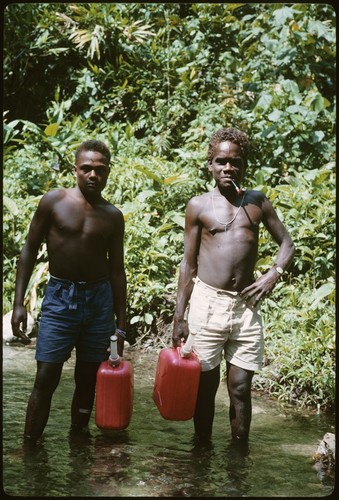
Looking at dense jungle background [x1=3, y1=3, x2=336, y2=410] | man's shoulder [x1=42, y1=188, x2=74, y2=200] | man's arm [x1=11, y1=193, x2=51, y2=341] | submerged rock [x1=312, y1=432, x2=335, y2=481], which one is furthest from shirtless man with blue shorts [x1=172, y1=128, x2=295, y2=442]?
dense jungle background [x1=3, y1=3, x2=336, y2=410]

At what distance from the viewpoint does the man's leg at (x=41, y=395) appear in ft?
10.1

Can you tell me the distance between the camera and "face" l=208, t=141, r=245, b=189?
314 cm

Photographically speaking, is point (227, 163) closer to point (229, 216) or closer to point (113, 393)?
→ point (229, 216)

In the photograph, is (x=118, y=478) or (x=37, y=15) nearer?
(x=118, y=478)

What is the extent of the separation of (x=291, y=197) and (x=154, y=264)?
4.65ft

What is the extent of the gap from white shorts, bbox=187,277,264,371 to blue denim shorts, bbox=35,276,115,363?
462 mm

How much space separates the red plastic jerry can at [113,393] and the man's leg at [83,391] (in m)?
0.18

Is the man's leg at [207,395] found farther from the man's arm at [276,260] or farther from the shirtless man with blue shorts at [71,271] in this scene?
the shirtless man with blue shorts at [71,271]

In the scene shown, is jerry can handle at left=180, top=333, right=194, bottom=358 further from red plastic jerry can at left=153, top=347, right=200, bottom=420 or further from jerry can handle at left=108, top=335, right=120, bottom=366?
jerry can handle at left=108, top=335, right=120, bottom=366

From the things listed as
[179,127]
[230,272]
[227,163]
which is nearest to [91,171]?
[227,163]

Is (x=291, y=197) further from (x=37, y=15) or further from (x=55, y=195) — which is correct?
(x=37, y=15)

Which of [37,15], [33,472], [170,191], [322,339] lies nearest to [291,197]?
[170,191]

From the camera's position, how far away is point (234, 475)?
3.00m

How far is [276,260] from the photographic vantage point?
10.5 ft
